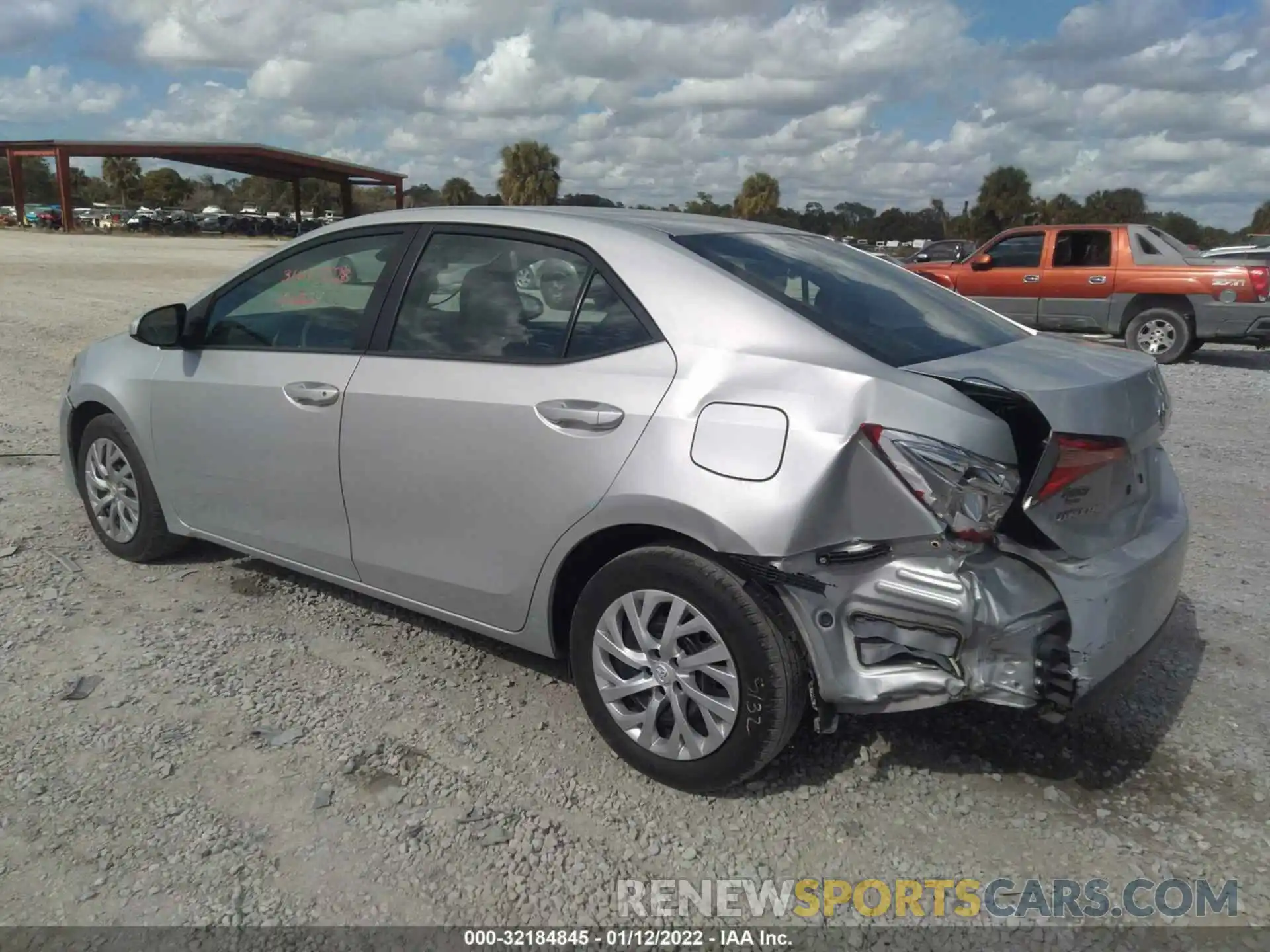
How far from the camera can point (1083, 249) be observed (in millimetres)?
13430

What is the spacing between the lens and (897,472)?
255 cm

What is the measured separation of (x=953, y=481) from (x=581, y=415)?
3.61 ft

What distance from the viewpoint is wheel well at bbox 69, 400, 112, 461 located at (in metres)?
4.71

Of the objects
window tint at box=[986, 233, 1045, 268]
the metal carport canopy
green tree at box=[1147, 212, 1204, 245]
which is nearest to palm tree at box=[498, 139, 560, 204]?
the metal carport canopy

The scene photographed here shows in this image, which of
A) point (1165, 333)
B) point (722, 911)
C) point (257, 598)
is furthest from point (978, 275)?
point (722, 911)

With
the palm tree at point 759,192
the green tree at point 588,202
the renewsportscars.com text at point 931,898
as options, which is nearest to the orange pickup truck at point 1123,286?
the green tree at point 588,202

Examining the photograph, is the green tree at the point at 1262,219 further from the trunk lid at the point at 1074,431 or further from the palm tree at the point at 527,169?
the trunk lid at the point at 1074,431

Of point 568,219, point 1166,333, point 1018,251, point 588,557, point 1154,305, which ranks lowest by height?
point 588,557

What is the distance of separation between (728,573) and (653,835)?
78 centimetres

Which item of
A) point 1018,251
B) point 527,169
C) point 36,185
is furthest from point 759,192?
point 36,185

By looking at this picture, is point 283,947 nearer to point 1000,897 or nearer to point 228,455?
point 1000,897

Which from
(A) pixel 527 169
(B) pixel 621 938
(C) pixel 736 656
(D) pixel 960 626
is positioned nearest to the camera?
(B) pixel 621 938

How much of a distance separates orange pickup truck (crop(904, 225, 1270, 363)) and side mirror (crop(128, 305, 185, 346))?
10.0 meters

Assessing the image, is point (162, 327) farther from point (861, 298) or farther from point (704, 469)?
point (861, 298)
